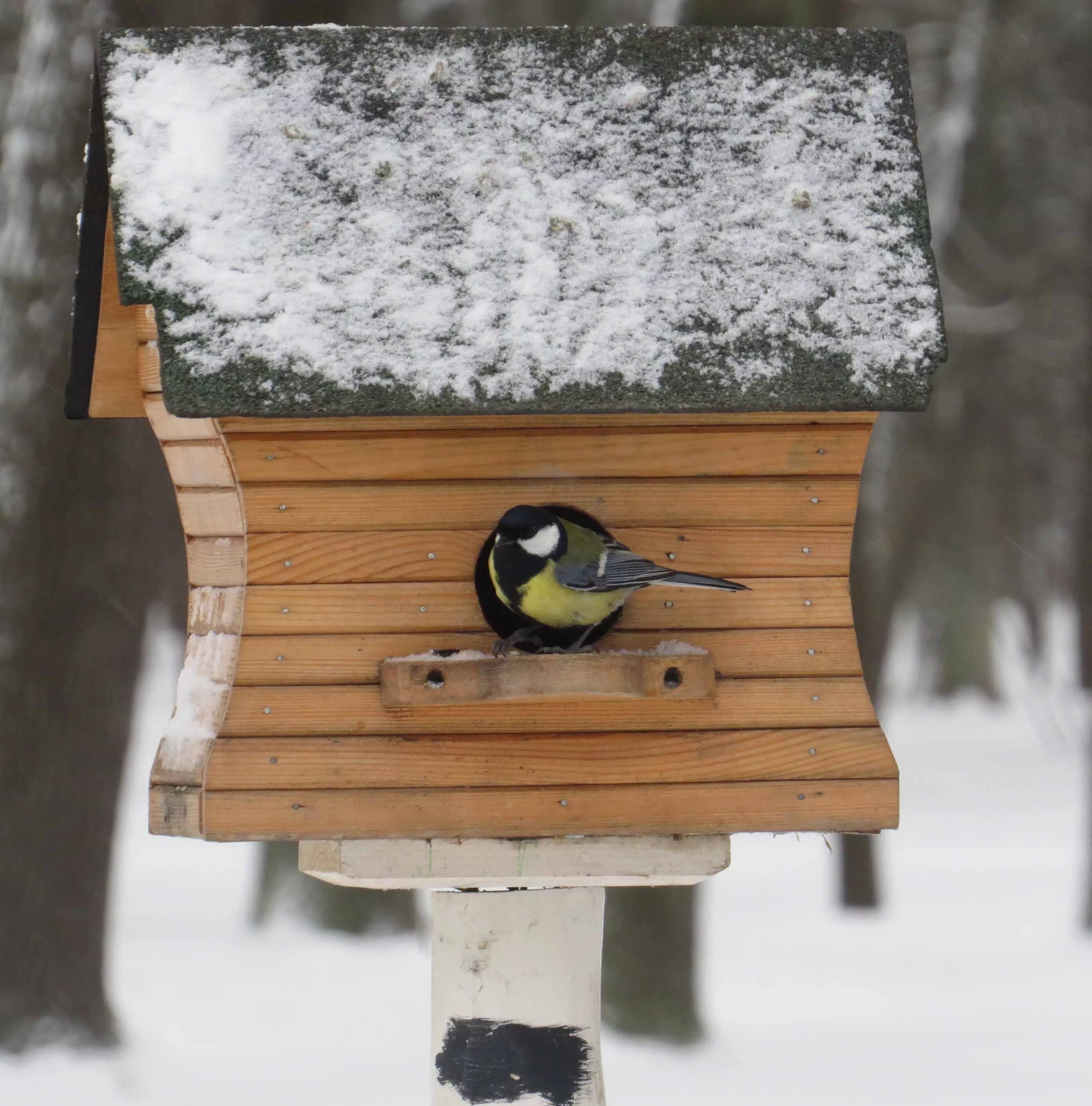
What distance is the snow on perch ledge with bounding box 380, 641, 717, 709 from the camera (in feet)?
10.2

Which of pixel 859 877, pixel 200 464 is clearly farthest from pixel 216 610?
pixel 859 877

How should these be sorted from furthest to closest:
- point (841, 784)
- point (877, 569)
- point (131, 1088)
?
1. point (877, 569)
2. point (131, 1088)
3. point (841, 784)

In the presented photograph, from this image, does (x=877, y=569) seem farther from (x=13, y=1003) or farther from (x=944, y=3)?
(x=13, y=1003)

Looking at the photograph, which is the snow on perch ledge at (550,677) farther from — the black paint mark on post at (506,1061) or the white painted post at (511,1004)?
the black paint mark on post at (506,1061)

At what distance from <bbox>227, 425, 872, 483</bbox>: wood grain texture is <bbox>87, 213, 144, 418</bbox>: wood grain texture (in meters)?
0.75

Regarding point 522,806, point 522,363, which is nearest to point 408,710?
point 522,806

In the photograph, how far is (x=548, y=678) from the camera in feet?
10.2

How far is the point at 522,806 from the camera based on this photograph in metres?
3.42

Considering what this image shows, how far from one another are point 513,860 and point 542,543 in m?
0.74

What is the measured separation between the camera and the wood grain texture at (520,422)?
11.2 feet

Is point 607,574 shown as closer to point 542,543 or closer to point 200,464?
point 542,543

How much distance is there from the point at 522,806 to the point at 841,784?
2.35 ft

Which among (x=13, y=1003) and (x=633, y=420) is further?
(x=13, y=1003)

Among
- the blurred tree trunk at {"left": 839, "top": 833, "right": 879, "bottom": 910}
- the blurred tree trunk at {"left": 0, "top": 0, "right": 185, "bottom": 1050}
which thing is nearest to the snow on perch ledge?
the blurred tree trunk at {"left": 0, "top": 0, "right": 185, "bottom": 1050}
